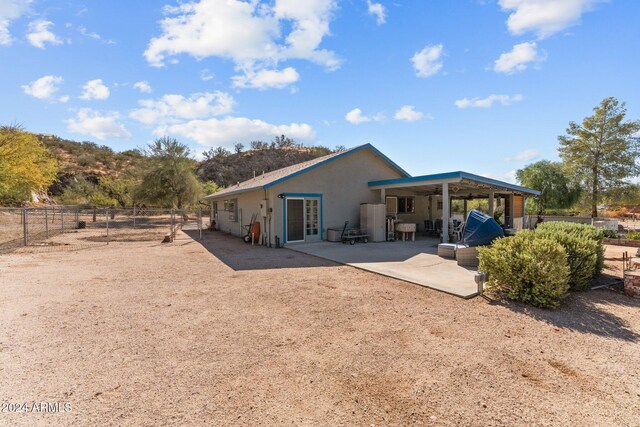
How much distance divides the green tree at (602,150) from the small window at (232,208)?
912 inches

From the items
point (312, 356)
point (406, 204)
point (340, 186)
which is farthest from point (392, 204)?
point (312, 356)

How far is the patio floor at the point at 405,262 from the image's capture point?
6.34 m

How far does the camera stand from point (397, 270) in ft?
24.9

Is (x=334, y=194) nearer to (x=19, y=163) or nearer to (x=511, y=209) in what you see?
(x=511, y=209)

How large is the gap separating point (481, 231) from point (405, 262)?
7.47ft

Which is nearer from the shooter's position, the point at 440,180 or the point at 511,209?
the point at 440,180

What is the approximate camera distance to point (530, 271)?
504 cm

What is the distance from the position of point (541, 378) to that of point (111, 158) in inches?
2378

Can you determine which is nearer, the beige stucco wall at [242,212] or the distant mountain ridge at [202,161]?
the beige stucco wall at [242,212]

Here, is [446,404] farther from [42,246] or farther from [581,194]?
[581,194]

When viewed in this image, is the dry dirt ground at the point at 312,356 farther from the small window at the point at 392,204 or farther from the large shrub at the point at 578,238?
the small window at the point at 392,204

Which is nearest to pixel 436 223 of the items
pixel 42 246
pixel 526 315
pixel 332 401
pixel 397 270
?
pixel 397 270

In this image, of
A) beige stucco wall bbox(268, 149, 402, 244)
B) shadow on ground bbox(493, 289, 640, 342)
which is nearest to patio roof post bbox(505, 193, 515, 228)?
beige stucco wall bbox(268, 149, 402, 244)

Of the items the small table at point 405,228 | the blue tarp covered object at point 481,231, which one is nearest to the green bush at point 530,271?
the blue tarp covered object at point 481,231
